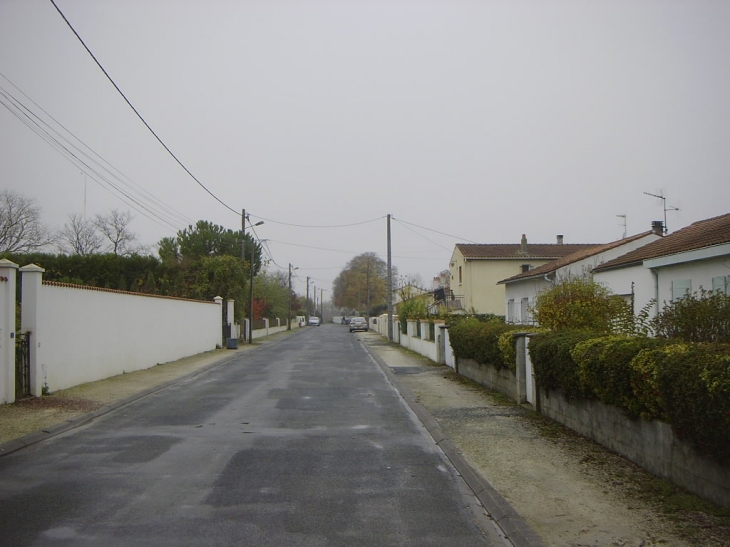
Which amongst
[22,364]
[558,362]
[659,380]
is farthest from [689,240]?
[22,364]

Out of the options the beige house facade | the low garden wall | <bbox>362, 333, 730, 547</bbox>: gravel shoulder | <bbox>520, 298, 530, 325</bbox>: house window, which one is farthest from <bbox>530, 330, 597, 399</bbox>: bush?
the beige house facade

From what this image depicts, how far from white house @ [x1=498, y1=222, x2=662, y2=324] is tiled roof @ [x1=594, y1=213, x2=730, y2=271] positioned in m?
3.69

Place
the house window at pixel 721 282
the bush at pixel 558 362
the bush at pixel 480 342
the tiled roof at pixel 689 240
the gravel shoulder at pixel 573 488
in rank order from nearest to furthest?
the gravel shoulder at pixel 573 488
the bush at pixel 558 362
the bush at pixel 480 342
the house window at pixel 721 282
the tiled roof at pixel 689 240

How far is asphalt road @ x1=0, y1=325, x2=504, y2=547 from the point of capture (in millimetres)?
5035

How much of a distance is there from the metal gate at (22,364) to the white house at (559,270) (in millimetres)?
18391

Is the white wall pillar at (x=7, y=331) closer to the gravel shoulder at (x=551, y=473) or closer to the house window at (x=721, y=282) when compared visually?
the gravel shoulder at (x=551, y=473)

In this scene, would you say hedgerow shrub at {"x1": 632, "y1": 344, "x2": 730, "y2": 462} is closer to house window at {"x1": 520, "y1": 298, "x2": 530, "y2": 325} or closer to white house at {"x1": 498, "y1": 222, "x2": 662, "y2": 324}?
white house at {"x1": 498, "y1": 222, "x2": 662, "y2": 324}

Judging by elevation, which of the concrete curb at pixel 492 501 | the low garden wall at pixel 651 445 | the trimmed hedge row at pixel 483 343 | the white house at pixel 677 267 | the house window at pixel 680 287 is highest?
the white house at pixel 677 267

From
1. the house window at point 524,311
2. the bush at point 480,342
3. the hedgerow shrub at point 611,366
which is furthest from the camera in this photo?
the house window at point 524,311

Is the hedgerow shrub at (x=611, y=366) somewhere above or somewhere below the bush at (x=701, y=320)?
below

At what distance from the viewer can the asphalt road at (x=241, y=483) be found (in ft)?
16.5

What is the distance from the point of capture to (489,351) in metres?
13.9

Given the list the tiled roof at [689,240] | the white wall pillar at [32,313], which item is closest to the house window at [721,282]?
the tiled roof at [689,240]

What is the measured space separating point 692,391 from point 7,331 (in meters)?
11.3
